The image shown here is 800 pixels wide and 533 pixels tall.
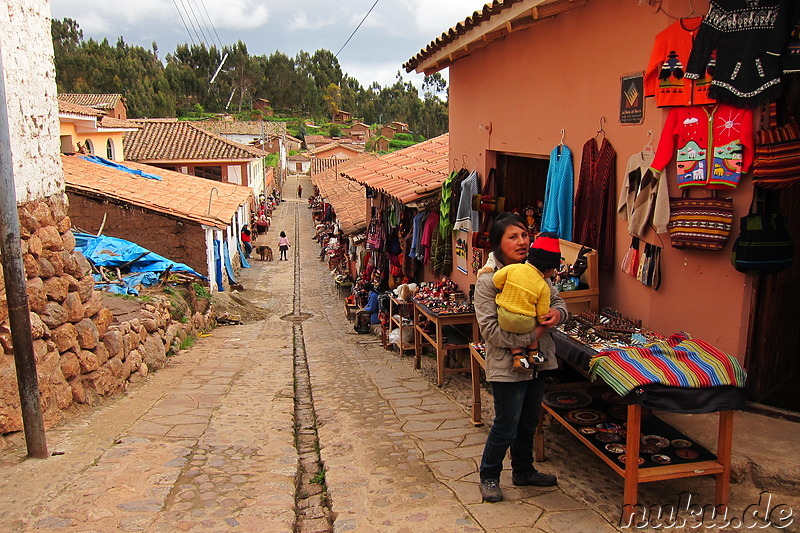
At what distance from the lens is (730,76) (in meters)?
4.32

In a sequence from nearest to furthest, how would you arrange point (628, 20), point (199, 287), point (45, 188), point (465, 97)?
point (628, 20)
point (45, 188)
point (465, 97)
point (199, 287)

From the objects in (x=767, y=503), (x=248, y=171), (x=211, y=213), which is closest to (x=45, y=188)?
(x=767, y=503)

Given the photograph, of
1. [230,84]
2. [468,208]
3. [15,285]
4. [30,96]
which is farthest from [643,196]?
[230,84]

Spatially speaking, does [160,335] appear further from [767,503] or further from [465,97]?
[767,503]

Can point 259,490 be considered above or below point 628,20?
below

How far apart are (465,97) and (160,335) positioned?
6.27 m

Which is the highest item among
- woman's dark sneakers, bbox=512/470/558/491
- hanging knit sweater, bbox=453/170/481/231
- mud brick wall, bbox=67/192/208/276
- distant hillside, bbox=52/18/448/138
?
distant hillside, bbox=52/18/448/138

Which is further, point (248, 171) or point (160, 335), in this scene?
point (248, 171)

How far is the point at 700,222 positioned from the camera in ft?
15.0

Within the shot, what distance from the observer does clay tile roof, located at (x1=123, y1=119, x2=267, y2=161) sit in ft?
104

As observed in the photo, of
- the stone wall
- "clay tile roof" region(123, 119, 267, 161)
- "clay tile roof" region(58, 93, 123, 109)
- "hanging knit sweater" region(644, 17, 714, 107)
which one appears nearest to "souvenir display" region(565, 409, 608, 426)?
"hanging knit sweater" region(644, 17, 714, 107)

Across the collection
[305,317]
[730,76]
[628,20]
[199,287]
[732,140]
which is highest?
[628,20]

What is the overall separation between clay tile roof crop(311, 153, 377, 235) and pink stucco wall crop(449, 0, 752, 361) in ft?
28.3

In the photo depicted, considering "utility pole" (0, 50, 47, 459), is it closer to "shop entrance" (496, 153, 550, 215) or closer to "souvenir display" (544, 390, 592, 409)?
"souvenir display" (544, 390, 592, 409)
